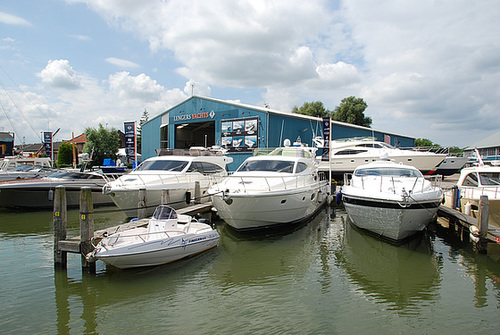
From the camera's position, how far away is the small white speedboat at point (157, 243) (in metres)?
6.89

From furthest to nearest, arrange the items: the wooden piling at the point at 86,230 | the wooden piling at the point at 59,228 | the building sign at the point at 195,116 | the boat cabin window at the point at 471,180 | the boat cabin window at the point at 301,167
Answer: the building sign at the point at 195,116 < the boat cabin window at the point at 301,167 < the boat cabin window at the point at 471,180 < the wooden piling at the point at 59,228 < the wooden piling at the point at 86,230

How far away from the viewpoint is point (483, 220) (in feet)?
27.9

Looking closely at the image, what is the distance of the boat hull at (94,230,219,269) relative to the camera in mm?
6824

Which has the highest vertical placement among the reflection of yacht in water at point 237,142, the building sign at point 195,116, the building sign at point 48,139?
the building sign at point 195,116

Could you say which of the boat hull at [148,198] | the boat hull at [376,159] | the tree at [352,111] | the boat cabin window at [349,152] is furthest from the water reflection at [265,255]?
the tree at [352,111]

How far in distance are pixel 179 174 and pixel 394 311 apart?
392 inches

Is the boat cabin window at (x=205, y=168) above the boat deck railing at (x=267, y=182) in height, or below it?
above

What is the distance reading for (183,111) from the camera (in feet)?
92.9

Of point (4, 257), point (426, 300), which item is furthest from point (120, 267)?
point (426, 300)

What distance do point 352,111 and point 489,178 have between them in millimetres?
38741

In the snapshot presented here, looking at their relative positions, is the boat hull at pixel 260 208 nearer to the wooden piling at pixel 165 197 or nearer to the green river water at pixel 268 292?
the green river water at pixel 268 292

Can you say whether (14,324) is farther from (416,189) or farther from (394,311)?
(416,189)

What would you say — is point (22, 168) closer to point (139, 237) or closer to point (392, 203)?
point (139, 237)

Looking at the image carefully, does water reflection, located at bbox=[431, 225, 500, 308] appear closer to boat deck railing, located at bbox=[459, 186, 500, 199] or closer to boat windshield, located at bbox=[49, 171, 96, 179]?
boat deck railing, located at bbox=[459, 186, 500, 199]
